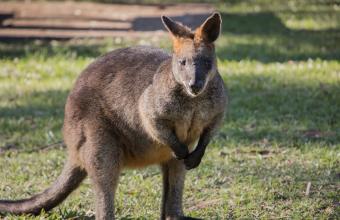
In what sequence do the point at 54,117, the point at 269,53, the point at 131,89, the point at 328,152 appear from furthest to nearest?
the point at 269,53
the point at 54,117
the point at 328,152
the point at 131,89

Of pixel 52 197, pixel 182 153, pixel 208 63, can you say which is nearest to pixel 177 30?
pixel 208 63

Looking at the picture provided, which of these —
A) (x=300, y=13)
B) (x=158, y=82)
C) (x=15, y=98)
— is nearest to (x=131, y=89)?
(x=158, y=82)

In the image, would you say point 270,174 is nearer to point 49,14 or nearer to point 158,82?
point 158,82

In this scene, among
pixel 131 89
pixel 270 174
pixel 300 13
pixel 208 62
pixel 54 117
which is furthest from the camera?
pixel 300 13

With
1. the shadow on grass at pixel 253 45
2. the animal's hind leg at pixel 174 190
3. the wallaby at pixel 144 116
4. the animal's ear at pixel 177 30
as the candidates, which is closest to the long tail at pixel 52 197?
the wallaby at pixel 144 116

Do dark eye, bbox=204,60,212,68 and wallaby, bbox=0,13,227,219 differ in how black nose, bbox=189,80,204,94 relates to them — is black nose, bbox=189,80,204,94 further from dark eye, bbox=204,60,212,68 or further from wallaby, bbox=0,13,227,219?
dark eye, bbox=204,60,212,68

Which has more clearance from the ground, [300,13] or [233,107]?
[300,13]

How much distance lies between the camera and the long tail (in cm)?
547

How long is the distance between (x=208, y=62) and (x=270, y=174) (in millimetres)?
1899

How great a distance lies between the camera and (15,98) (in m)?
9.32

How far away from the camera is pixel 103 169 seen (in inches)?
203

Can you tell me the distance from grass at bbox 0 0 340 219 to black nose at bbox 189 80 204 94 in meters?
1.23

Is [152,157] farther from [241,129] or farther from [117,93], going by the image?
[241,129]

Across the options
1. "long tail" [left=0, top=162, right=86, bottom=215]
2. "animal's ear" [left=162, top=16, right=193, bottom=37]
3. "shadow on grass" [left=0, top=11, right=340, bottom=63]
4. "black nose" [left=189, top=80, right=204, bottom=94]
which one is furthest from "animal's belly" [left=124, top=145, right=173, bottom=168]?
"shadow on grass" [left=0, top=11, right=340, bottom=63]
